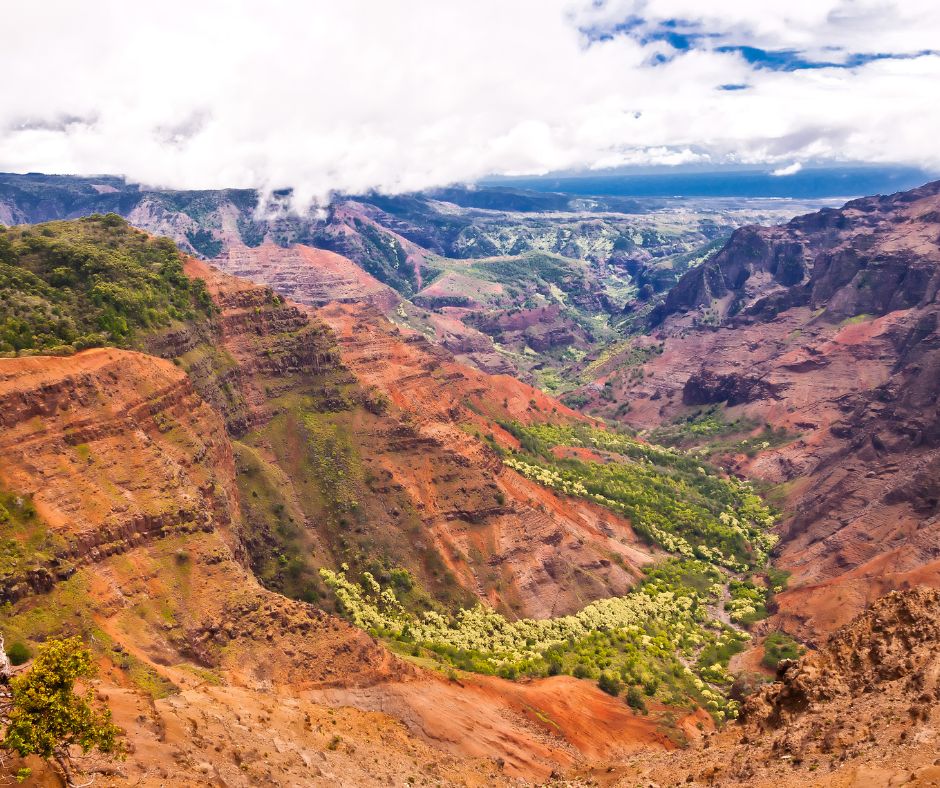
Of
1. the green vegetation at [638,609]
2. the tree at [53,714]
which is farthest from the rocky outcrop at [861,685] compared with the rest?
the tree at [53,714]

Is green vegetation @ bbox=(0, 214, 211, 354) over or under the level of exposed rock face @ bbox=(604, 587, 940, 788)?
over

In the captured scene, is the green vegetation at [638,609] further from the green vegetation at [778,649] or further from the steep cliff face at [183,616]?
the steep cliff face at [183,616]

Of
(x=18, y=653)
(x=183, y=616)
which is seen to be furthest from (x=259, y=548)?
(x=18, y=653)

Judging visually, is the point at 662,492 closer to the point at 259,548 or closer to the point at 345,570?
the point at 345,570

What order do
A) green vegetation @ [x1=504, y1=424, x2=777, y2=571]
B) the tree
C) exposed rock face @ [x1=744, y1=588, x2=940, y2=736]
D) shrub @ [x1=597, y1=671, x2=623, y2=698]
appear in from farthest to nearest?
green vegetation @ [x1=504, y1=424, x2=777, y2=571], shrub @ [x1=597, y1=671, x2=623, y2=698], exposed rock face @ [x1=744, y1=588, x2=940, y2=736], the tree

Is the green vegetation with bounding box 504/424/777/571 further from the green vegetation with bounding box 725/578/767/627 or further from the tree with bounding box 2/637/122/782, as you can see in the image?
the tree with bounding box 2/637/122/782

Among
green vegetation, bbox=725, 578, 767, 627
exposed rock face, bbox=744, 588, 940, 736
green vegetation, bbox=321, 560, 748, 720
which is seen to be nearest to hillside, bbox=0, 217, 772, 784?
green vegetation, bbox=321, 560, 748, 720

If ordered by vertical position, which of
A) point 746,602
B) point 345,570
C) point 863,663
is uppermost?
point 863,663
